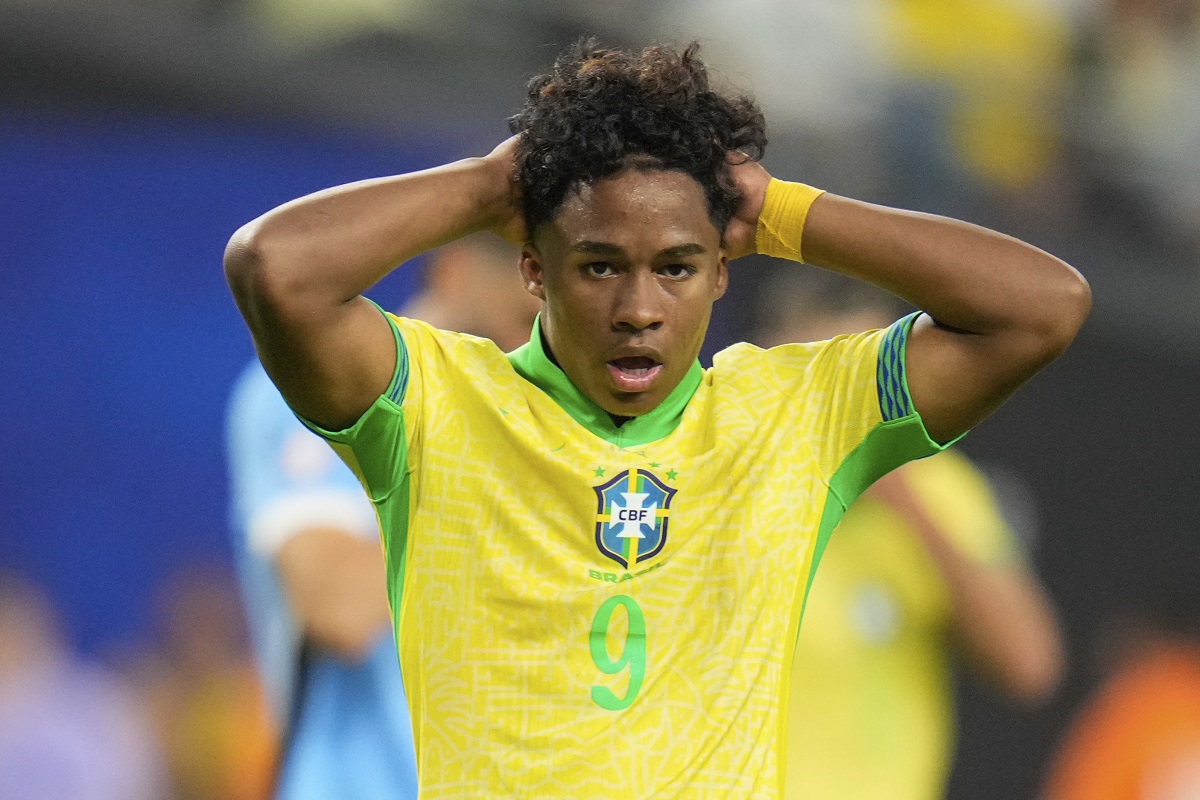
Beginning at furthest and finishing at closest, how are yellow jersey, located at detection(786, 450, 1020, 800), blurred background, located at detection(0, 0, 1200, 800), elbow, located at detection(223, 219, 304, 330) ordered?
yellow jersey, located at detection(786, 450, 1020, 800) < blurred background, located at detection(0, 0, 1200, 800) < elbow, located at detection(223, 219, 304, 330)

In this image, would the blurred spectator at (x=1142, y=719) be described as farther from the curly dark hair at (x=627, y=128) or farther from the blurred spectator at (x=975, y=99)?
the curly dark hair at (x=627, y=128)

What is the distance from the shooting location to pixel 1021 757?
397cm

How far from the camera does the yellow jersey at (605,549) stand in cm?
163

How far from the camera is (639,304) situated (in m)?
1.66

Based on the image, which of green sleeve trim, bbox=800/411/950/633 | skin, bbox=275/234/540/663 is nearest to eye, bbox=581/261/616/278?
green sleeve trim, bbox=800/411/950/633

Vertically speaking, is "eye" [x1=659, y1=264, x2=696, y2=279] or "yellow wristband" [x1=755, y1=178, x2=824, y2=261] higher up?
"yellow wristband" [x1=755, y1=178, x2=824, y2=261]

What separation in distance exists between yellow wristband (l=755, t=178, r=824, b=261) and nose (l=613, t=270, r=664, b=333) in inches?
7.8

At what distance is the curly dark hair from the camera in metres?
1.72

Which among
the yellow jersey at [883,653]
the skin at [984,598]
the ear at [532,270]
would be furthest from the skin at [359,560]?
the ear at [532,270]

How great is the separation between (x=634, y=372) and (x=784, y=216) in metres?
0.28

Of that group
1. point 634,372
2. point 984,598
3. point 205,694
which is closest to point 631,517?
point 634,372

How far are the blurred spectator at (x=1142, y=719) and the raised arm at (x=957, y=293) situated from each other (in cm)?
257

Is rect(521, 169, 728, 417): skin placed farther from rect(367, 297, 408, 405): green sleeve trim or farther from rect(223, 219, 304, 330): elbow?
rect(223, 219, 304, 330): elbow

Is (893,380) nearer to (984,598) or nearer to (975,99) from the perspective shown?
(984,598)
